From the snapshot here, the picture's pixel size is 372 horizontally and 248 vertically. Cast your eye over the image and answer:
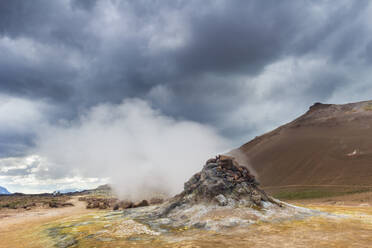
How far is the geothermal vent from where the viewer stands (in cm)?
2191

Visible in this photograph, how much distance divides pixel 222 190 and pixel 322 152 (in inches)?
3411

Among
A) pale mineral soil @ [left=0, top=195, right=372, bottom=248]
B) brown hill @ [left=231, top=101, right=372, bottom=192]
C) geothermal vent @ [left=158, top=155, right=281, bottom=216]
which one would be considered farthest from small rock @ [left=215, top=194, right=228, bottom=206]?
brown hill @ [left=231, top=101, right=372, bottom=192]

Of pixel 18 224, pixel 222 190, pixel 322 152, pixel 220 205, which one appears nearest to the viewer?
pixel 220 205

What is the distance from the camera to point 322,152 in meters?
93.4

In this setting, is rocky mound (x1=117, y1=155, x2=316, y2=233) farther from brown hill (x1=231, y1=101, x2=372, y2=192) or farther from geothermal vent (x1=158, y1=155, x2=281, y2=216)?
brown hill (x1=231, y1=101, x2=372, y2=192)

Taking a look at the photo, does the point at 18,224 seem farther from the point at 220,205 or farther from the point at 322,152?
the point at 322,152

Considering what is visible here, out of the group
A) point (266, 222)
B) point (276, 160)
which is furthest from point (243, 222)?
point (276, 160)

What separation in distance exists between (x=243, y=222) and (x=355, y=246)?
298 inches

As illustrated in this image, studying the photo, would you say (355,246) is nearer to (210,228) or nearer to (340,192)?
(210,228)

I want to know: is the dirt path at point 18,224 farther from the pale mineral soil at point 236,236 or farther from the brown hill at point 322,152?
the brown hill at point 322,152

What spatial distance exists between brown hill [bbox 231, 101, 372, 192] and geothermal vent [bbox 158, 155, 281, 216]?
5479 cm

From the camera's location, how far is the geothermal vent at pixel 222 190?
71.9ft

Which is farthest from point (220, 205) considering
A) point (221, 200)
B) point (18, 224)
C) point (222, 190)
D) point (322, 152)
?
point (322, 152)

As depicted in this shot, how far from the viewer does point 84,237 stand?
53.8ft
